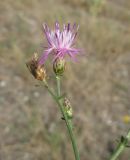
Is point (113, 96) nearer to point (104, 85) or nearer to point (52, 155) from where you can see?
point (104, 85)

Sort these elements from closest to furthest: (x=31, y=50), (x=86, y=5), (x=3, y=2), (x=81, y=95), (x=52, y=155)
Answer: (x=52, y=155), (x=81, y=95), (x=31, y=50), (x=3, y=2), (x=86, y=5)

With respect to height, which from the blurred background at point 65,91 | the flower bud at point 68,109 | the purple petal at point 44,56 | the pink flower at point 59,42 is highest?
the blurred background at point 65,91

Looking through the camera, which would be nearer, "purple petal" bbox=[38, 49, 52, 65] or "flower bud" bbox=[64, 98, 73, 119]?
"purple petal" bbox=[38, 49, 52, 65]

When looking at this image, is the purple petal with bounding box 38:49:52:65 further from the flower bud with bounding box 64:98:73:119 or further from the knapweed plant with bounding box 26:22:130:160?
the flower bud with bounding box 64:98:73:119

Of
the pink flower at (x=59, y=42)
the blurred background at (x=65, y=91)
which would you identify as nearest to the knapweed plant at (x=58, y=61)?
the pink flower at (x=59, y=42)

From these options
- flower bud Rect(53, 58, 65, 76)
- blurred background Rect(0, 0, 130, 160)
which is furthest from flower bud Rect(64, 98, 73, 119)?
blurred background Rect(0, 0, 130, 160)

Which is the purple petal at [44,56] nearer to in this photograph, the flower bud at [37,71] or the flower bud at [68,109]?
the flower bud at [37,71]

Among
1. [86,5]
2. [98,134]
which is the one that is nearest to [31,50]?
[98,134]

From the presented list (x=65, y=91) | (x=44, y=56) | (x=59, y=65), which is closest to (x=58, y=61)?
(x=59, y=65)
